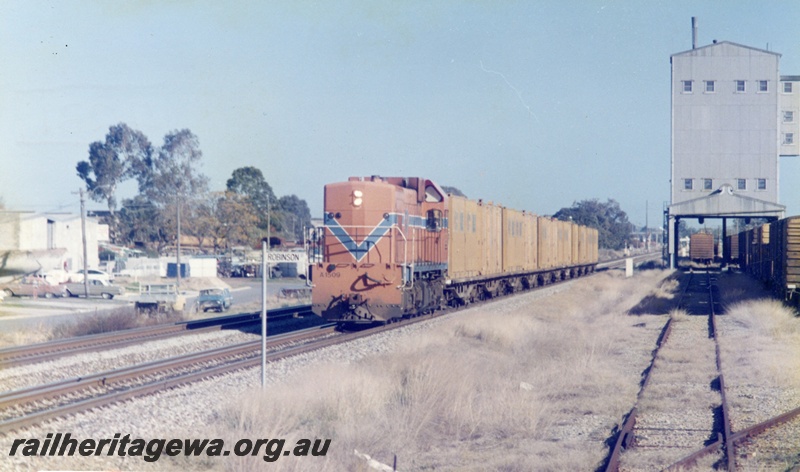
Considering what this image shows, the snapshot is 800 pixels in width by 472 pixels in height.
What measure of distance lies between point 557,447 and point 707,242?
5715 centimetres

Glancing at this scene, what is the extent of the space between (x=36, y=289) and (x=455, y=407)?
1427 inches

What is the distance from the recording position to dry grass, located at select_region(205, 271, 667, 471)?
8070 mm

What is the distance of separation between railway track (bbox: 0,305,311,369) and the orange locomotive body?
3575mm

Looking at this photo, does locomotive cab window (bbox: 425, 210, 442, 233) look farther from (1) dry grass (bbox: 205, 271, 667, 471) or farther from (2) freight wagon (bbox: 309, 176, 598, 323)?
Result: (1) dry grass (bbox: 205, 271, 667, 471)

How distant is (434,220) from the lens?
20531 mm

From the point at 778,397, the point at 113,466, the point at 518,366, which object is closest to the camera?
the point at 113,466

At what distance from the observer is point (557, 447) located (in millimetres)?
8312

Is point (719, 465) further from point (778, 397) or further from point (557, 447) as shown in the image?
point (778, 397)

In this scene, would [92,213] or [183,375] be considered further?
[92,213]

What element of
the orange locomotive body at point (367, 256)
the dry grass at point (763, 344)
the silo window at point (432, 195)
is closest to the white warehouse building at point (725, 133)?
the dry grass at point (763, 344)

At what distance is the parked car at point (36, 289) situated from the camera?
3977cm

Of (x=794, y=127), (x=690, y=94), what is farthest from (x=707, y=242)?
(x=690, y=94)

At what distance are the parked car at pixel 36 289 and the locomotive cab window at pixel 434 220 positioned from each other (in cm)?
2639

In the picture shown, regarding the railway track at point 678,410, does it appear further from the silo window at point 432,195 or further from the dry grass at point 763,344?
the silo window at point 432,195
